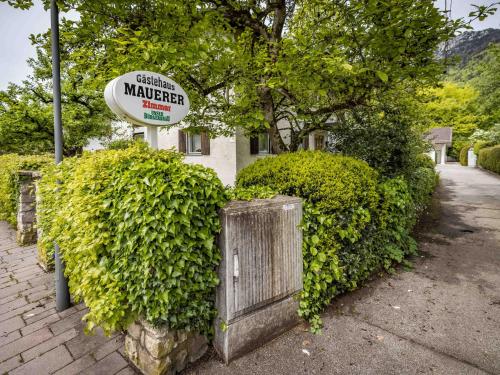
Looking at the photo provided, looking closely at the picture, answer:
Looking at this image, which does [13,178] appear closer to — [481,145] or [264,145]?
[264,145]

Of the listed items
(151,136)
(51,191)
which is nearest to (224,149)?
(51,191)

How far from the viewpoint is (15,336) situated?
9.37ft

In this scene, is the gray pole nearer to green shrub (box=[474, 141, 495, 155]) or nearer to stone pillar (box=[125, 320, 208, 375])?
stone pillar (box=[125, 320, 208, 375])

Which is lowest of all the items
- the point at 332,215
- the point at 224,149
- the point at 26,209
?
the point at 26,209

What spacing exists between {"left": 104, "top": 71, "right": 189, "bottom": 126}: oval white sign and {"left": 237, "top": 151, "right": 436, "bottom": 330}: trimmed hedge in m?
1.38

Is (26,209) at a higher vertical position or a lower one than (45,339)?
higher

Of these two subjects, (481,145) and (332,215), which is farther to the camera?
(481,145)

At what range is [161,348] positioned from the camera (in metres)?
2.14

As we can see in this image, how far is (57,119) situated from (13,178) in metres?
4.31

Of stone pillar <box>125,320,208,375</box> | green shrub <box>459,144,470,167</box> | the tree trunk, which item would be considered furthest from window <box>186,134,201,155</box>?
green shrub <box>459,144,470,167</box>

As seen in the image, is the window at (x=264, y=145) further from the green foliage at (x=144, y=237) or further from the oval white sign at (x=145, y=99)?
the green foliage at (x=144, y=237)

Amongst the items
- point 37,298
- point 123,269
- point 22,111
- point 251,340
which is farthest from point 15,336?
point 22,111

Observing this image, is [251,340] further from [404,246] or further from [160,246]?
[404,246]

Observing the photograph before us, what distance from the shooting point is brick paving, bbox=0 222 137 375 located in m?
2.40
